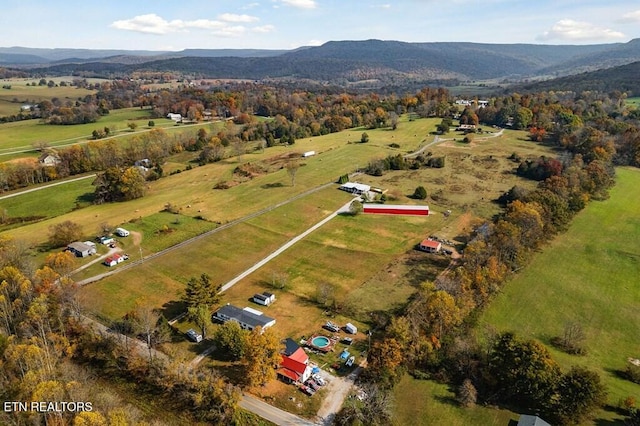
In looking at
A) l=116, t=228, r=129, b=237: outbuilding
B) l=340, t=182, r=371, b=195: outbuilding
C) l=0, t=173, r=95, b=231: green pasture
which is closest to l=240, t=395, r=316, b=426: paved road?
l=116, t=228, r=129, b=237: outbuilding

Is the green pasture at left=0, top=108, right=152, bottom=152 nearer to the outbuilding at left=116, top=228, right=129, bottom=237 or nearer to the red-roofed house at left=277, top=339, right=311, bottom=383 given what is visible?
the outbuilding at left=116, top=228, right=129, bottom=237

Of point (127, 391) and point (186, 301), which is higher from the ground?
point (186, 301)

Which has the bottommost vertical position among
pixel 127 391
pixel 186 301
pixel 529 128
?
pixel 127 391

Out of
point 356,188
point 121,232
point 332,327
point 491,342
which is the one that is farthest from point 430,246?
point 121,232

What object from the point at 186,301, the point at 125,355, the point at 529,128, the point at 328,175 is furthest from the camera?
the point at 529,128

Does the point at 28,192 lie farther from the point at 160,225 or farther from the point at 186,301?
the point at 186,301

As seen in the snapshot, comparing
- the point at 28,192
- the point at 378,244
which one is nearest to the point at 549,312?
the point at 378,244
